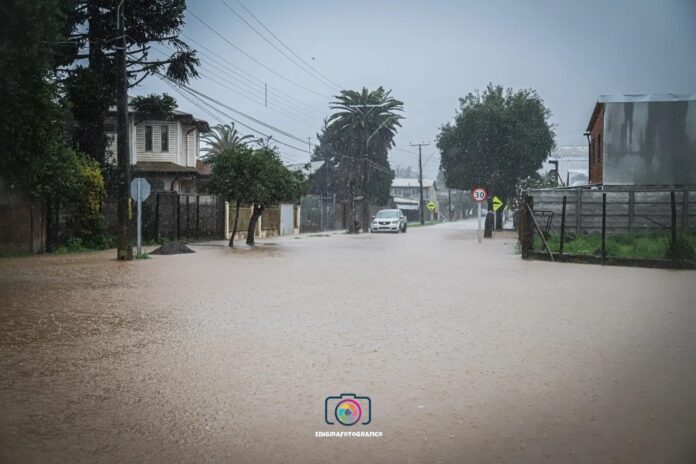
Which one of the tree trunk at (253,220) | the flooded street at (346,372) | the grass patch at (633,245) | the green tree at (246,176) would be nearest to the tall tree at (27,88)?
the flooded street at (346,372)

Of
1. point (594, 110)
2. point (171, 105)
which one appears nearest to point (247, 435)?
point (171, 105)

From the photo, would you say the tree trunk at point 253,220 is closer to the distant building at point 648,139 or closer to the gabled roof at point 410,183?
the distant building at point 648,139

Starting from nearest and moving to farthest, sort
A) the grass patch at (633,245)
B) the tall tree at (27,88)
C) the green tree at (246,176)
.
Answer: the tall tree at (27,88), the grass patch at (633,245), the green tree at (246,176)

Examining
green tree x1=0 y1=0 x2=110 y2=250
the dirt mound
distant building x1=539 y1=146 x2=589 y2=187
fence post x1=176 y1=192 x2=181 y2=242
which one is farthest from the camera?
distant building x1=539 y1=146 x2=589 y2=187

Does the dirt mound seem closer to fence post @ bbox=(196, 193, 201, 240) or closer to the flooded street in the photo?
fence post @ bbox=(196, 193, 201, 240)

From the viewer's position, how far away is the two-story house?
34.1m

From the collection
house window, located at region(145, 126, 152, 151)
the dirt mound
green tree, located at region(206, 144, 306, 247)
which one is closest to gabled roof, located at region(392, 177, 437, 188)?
house window, located at region(145, 126, 152, 151)

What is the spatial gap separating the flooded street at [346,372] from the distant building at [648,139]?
15770 mm

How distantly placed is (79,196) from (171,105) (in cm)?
458

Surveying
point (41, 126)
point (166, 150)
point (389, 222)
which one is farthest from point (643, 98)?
point (166, 150)

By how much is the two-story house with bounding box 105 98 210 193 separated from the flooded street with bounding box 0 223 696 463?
2312 cm

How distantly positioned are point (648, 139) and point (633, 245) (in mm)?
9134

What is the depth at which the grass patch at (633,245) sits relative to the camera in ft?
51.4

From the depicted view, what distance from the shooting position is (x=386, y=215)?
4622cm
